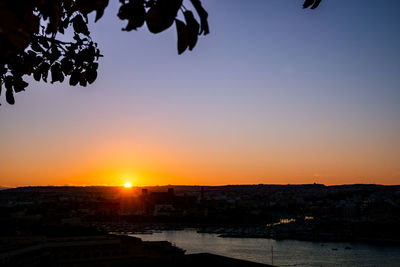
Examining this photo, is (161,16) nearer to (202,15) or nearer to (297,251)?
(202,15)

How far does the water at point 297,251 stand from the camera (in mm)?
26484

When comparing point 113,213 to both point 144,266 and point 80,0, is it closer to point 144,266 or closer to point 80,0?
point 144,266

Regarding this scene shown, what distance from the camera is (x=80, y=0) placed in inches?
35.1

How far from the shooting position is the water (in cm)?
2648

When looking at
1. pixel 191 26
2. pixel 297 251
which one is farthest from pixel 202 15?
pixel 297 251

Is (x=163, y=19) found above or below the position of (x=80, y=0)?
below

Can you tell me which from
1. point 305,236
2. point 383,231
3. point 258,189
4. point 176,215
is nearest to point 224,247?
point 305,236

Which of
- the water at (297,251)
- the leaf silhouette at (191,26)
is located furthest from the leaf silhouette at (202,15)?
the water at (297,251)

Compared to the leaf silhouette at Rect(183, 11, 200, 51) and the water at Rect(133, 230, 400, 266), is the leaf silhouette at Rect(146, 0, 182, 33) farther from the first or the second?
the water at Rect(133, 230, 400, 266)

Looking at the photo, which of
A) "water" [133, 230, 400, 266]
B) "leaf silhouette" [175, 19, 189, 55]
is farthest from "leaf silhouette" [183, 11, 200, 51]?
"water" [133, 230, 400, 266]

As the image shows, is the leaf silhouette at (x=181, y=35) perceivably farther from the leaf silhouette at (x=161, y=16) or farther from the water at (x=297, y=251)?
the water at (x=297, y=251)

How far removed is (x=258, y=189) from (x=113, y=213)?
8808cm

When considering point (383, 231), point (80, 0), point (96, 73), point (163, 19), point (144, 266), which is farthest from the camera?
point (383, 231)

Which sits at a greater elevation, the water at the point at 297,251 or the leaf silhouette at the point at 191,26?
the leaf silhouette at the point at 191,26
